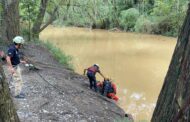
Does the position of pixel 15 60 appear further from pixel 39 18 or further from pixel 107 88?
pixel 39 18

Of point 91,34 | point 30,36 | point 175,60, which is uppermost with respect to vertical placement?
point 175,60

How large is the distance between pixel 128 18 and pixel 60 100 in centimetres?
3366

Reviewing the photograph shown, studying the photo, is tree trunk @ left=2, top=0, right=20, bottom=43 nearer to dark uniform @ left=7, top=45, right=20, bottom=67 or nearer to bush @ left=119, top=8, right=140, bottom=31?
dark uniform @ left=7, top=45, right=20, bottom=67

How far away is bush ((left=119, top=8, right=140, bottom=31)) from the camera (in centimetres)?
4251

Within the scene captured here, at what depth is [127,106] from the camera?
14.4 meters

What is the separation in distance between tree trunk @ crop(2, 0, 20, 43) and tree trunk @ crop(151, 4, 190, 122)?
13309 millimetres

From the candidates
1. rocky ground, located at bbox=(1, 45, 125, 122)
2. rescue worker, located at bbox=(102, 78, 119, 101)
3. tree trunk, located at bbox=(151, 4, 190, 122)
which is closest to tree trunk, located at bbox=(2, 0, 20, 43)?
rocky ground, located at bbox=(1, 45, 125, 122)

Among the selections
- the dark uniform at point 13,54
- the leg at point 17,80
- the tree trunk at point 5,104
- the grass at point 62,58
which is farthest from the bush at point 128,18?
the tree trunk at point 5,104

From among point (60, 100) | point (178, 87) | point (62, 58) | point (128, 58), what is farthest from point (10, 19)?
point (178, 87)

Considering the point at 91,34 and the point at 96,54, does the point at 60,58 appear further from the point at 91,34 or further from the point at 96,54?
the point at 91,34

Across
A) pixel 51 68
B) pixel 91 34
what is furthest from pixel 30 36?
pixel 91 34

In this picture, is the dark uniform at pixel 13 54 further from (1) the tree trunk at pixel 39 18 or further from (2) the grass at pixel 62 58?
(1) the tree trunk at pixel 39 18

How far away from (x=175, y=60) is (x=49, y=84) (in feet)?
28.9

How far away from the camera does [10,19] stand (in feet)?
52.6
